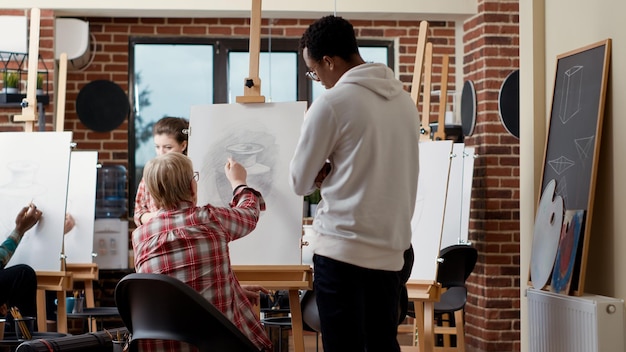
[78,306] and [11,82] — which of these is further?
[11,82]

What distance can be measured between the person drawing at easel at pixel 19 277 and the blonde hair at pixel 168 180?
156 centimetres

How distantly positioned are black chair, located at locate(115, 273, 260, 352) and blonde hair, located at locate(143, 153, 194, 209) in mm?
291

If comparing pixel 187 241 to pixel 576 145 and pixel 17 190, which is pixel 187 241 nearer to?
pixel 576 145

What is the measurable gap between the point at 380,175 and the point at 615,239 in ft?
4.06

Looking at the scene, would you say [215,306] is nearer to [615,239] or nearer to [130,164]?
[615,239]

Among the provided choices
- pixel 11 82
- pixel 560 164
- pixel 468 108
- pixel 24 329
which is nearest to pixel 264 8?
pixel 468 108

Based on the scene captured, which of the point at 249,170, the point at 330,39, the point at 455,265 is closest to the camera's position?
the point at 330,39

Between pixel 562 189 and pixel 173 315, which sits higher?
pixel 562 189

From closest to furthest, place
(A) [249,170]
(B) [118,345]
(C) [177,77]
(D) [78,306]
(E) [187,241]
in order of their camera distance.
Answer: (E) [187,241], (B) [118,345], (A) [249,170], (D) [78,306], (C) [177,77]

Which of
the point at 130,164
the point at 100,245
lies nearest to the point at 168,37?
the point at 130,164

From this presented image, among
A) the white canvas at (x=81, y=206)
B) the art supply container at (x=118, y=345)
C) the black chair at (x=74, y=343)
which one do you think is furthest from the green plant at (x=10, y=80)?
the art supply container at (x=118, y=345)

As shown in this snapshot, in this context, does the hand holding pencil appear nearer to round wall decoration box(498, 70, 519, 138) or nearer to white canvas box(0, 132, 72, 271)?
white canvas box(0, 132, 72, 271)

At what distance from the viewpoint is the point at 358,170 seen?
278 cm

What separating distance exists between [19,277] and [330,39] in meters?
2.36
